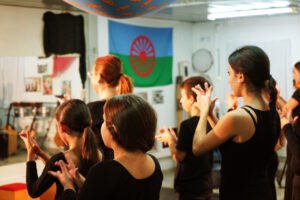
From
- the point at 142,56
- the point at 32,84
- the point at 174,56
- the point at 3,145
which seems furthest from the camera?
the point at 174,56

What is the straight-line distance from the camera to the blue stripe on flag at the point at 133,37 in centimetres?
647

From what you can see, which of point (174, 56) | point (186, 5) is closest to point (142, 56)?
point (174, 56)

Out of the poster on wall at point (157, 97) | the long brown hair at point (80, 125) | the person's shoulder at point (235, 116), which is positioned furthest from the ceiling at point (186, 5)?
the person's shoulder at point (235, 116)

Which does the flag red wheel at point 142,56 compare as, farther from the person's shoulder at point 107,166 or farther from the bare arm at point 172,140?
the person's shoulder at point 107,166

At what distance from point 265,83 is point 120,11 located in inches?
29.0

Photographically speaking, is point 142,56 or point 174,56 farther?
point 174,56

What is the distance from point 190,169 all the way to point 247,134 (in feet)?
2.97

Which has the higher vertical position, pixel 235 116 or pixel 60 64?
pixel 60 64

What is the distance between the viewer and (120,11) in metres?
1.93

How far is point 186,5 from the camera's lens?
6.11 metres

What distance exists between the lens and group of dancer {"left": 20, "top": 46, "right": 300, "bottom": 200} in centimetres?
152

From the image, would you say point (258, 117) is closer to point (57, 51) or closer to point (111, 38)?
Result: point (57, 51)

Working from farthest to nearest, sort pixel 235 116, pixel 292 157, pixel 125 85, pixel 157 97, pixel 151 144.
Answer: pixel 157 97 < pixel 292 157 < pixel 125 85 < pixel 235 116 < pixel 151 144

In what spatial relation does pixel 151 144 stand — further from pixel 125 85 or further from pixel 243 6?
pixel 243 6
